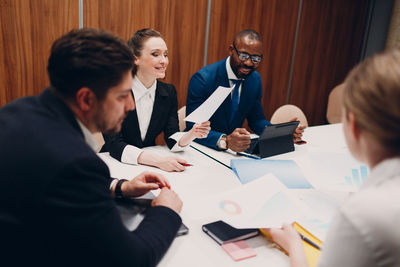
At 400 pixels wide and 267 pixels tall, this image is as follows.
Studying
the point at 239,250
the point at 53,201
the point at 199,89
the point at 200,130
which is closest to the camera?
the point at 53,201

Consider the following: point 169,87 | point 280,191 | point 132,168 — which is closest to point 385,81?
point 280,191

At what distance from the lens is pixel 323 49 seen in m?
4.68

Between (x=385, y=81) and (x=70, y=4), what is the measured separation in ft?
9.11

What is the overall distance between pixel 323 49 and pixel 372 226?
453 centimetres

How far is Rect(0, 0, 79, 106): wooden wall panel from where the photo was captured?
261 centimetres

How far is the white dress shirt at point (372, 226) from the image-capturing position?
60cm

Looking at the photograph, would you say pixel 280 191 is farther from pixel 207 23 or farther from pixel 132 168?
pixel 207 23

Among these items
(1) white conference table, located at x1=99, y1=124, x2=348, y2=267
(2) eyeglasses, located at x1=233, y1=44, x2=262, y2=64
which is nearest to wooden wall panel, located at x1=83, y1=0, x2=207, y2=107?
(2) eyeglasses, located at x1=233, y1=44, x2=262, y2=64

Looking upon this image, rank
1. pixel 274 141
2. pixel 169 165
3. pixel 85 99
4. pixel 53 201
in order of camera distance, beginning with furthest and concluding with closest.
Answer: pixel 274 141 < pixel 169 165 < pixel 85 99 < pixel 53 201

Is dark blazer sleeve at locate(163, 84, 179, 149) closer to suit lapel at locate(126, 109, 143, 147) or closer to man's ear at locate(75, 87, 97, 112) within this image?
suit lapel at locate(126, 109, 143, 147)

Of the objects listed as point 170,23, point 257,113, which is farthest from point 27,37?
point 257,113

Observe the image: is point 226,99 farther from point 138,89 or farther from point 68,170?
point 68,170

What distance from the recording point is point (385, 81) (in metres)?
0.63

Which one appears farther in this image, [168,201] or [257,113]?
[257,113]
